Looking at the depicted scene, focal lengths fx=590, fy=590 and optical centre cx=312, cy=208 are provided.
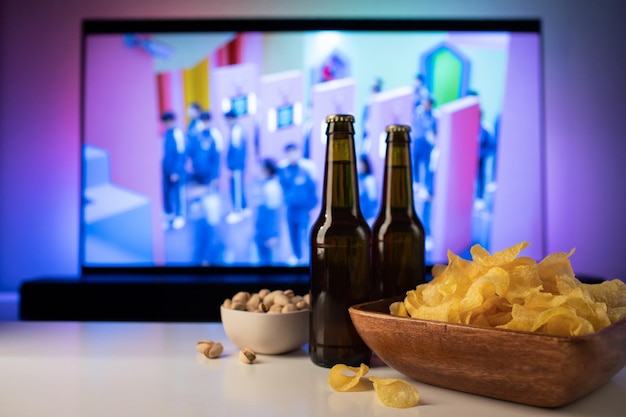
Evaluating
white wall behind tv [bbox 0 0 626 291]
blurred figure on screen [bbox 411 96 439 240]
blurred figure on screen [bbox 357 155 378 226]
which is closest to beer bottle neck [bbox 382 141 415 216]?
blurred figure on screen [bbox 357 155 378 226]

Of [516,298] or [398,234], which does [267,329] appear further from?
[516,298]

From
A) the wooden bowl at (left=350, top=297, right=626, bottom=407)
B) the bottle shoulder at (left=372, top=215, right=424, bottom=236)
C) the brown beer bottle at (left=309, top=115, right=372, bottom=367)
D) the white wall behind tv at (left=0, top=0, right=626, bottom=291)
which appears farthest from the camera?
the white wall behind tv at (left=0, top=0, right=626, bottom=291)

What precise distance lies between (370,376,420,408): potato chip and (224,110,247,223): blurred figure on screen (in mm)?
2719

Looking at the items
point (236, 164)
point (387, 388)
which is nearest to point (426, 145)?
point (236, 164)

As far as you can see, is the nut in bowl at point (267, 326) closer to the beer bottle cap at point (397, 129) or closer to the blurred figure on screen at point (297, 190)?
the beer bottle cap at point (397, 129)

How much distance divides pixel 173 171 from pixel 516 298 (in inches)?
113

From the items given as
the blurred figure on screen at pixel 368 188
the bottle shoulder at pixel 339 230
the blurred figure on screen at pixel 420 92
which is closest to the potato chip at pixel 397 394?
the bottle shoulder at pixel 339 230

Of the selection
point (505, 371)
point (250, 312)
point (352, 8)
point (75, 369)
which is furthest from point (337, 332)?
point (352, 8)

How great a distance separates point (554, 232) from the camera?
3748 millimetres

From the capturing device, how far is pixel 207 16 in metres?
3.69

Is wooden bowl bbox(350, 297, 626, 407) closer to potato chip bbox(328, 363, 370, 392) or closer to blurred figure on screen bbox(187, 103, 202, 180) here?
potato chip bbox(328, 363, 370, 392)

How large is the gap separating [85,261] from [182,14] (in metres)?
1.63

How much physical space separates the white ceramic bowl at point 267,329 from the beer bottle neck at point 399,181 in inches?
8.9

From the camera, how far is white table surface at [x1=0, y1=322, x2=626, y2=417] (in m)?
0.67
